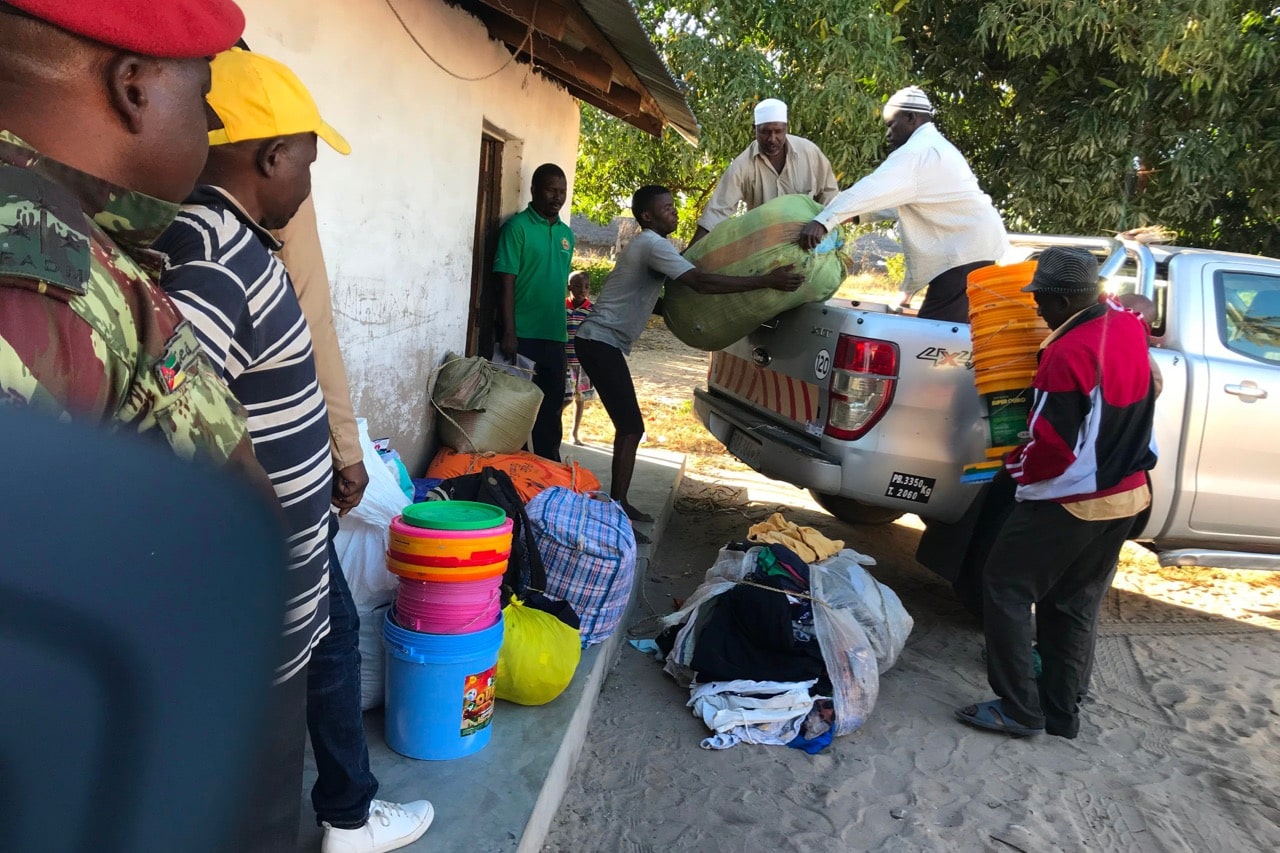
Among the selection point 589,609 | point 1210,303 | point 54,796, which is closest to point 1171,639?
point 1210,303

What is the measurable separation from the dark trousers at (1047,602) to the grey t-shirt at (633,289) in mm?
2025

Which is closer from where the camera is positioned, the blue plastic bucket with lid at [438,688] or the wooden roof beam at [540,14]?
the blue plastic bucket with lid at [438,688]

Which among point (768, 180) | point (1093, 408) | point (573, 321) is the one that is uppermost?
point (768, 180)

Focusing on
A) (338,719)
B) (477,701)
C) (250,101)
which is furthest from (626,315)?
(250,101)

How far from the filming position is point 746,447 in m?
4.88

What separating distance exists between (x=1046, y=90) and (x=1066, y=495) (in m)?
8.36

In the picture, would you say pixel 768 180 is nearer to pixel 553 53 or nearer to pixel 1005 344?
pixel 553 53

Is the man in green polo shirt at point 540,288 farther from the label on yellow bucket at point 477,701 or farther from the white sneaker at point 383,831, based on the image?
the white sneaker at point 383,831

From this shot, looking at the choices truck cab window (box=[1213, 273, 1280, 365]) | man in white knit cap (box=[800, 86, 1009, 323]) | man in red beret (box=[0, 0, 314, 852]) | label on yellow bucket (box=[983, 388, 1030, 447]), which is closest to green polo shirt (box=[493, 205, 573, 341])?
man in white knit cap (box=[800, 86, 1009, 323])

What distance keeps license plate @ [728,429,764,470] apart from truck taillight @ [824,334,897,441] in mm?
594

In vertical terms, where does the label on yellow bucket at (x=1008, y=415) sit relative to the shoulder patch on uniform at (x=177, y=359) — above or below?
below

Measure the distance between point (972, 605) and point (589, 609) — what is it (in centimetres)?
216

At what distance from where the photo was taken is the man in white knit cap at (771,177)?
5215mm

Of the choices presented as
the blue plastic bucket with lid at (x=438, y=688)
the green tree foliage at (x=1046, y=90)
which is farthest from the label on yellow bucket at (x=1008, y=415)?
the green tree foliage at (x=1046, y=90)
